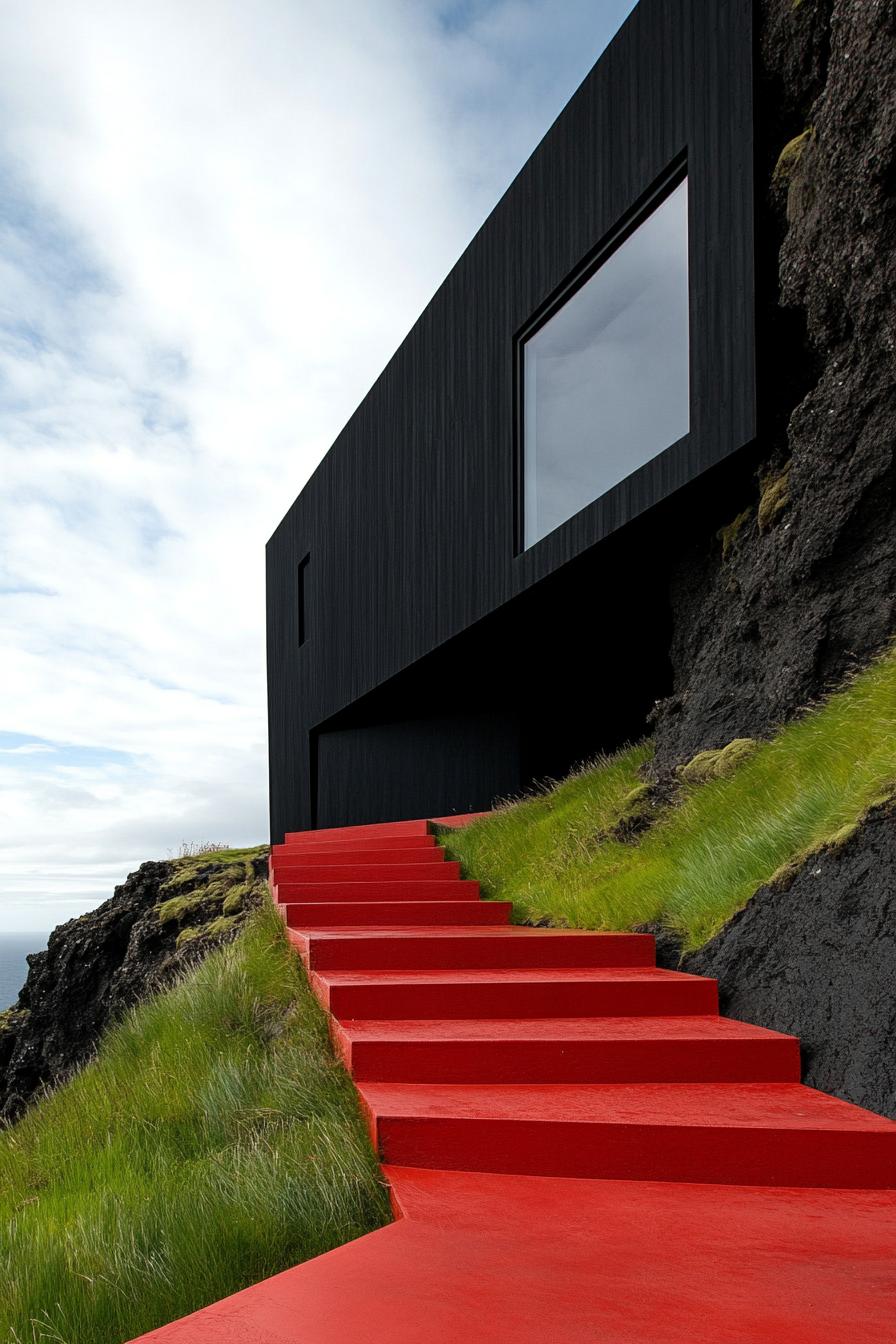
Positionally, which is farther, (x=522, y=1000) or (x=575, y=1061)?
(x=522, y=1000)

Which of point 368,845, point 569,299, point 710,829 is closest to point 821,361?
point 569,299

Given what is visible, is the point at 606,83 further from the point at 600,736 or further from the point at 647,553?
the point at 600,736

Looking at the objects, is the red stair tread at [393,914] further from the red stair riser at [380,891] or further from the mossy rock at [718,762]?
the mossy rock at [718,762]

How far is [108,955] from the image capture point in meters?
13.0

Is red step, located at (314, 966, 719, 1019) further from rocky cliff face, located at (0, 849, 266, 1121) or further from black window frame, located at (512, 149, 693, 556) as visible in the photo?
rocky cliff face, located at (0, 849, 266, 1121)

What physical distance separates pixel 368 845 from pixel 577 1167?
6.10 meters

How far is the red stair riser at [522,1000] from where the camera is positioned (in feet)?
12.9

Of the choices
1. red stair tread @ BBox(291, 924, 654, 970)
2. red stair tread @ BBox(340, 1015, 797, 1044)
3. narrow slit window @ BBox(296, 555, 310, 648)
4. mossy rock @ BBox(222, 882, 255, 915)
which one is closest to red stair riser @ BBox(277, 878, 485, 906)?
red stair tread @ BBox(291, 924, 654, 970)

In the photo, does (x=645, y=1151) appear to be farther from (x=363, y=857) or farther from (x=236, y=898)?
(x=236, y=898)

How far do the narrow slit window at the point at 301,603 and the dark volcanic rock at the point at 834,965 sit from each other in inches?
493

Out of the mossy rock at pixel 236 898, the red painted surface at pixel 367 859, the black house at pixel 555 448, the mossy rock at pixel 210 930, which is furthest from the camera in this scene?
the mossy rock at pixel 236 898

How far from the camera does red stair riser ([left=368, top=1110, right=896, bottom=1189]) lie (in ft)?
9.43

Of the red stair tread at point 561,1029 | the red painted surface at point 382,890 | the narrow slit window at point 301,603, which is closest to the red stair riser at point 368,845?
the red painted surface at point 382,890

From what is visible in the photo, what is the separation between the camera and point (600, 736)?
10734 mm
